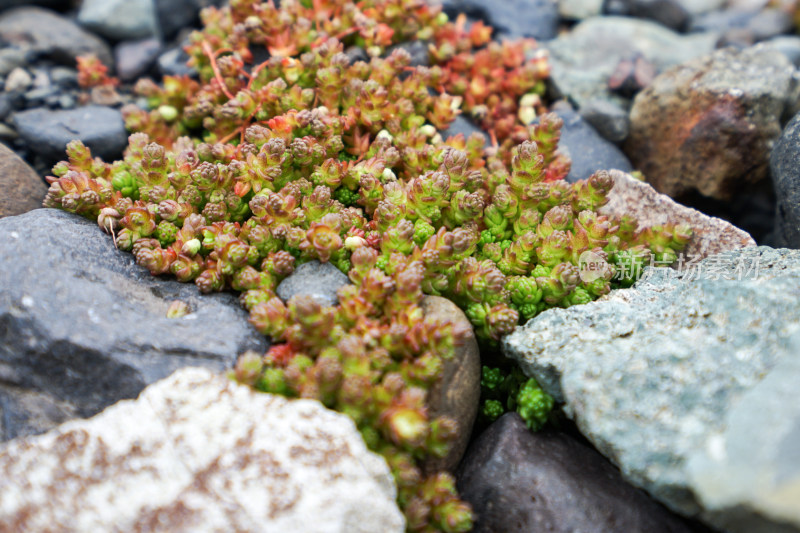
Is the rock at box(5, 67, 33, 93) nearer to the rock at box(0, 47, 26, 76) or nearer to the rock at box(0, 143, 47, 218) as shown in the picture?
the rock at box(0, 47, 26, 76)

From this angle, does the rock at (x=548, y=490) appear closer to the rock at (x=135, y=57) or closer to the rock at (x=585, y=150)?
the rock at (x=585, y=150)

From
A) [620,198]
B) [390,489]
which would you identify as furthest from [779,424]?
[620,198]

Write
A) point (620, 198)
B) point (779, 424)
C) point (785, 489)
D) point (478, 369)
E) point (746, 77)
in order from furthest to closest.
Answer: point (746, 77)
point (620, 198)
point (478, 369)
point (779, 424)
point (785, 489)

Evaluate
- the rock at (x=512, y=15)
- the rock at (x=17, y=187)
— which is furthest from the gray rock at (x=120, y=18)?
the rock at (x=512, y=15)

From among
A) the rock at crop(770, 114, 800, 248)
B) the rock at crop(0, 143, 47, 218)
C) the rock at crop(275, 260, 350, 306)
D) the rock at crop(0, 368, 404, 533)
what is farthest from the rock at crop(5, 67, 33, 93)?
the rock at crop(770, 114, 800, 248)

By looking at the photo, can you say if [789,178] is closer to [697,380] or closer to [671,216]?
[671,216]

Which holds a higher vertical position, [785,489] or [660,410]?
[785,489]

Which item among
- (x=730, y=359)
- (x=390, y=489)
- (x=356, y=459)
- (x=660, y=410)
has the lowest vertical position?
(x=390, y=489)

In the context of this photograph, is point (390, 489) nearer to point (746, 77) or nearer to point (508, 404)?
point (508, 404)
